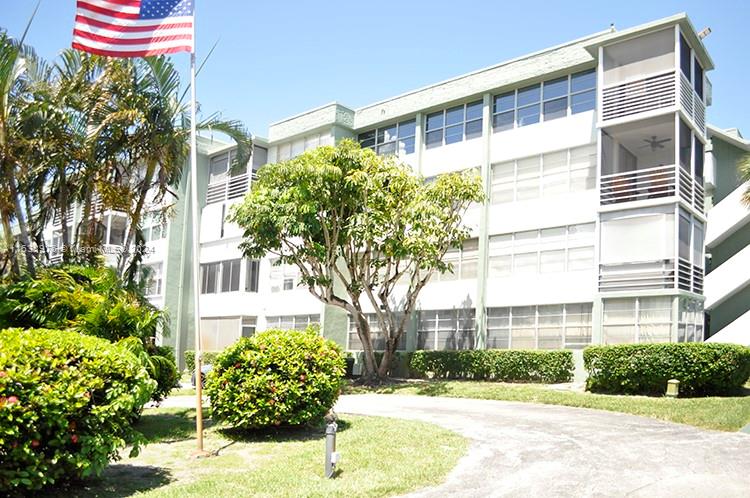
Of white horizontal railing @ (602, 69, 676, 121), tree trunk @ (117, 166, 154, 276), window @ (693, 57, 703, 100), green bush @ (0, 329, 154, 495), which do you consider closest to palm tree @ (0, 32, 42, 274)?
tree trunk @ (117, 166, 154, 276)

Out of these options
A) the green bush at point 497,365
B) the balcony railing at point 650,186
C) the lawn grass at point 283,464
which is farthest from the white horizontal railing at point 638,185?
the lawn grass at point 283,464

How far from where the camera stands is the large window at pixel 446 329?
26.7m

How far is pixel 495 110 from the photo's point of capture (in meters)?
27.5

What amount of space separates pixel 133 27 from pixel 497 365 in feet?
54.6

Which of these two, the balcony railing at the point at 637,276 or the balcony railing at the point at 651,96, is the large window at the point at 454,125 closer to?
the balcony railing at the point at 651,96

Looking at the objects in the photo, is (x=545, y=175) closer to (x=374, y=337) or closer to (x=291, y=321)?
(x=374, y=337)

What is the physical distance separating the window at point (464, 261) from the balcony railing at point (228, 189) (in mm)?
12429

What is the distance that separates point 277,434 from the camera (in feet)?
40.6

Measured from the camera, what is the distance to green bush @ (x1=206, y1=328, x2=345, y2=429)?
→ 11844 millimetres

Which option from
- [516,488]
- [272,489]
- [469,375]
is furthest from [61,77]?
[469,375]

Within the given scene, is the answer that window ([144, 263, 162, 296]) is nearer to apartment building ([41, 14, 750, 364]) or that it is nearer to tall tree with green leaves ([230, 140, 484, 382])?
apartment building ([41, 14, 750, 364])

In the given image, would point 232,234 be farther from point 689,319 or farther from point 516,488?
point 516,488

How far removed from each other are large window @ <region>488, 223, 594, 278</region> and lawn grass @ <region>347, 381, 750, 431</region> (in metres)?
4.19

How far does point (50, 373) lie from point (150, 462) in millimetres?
3052
